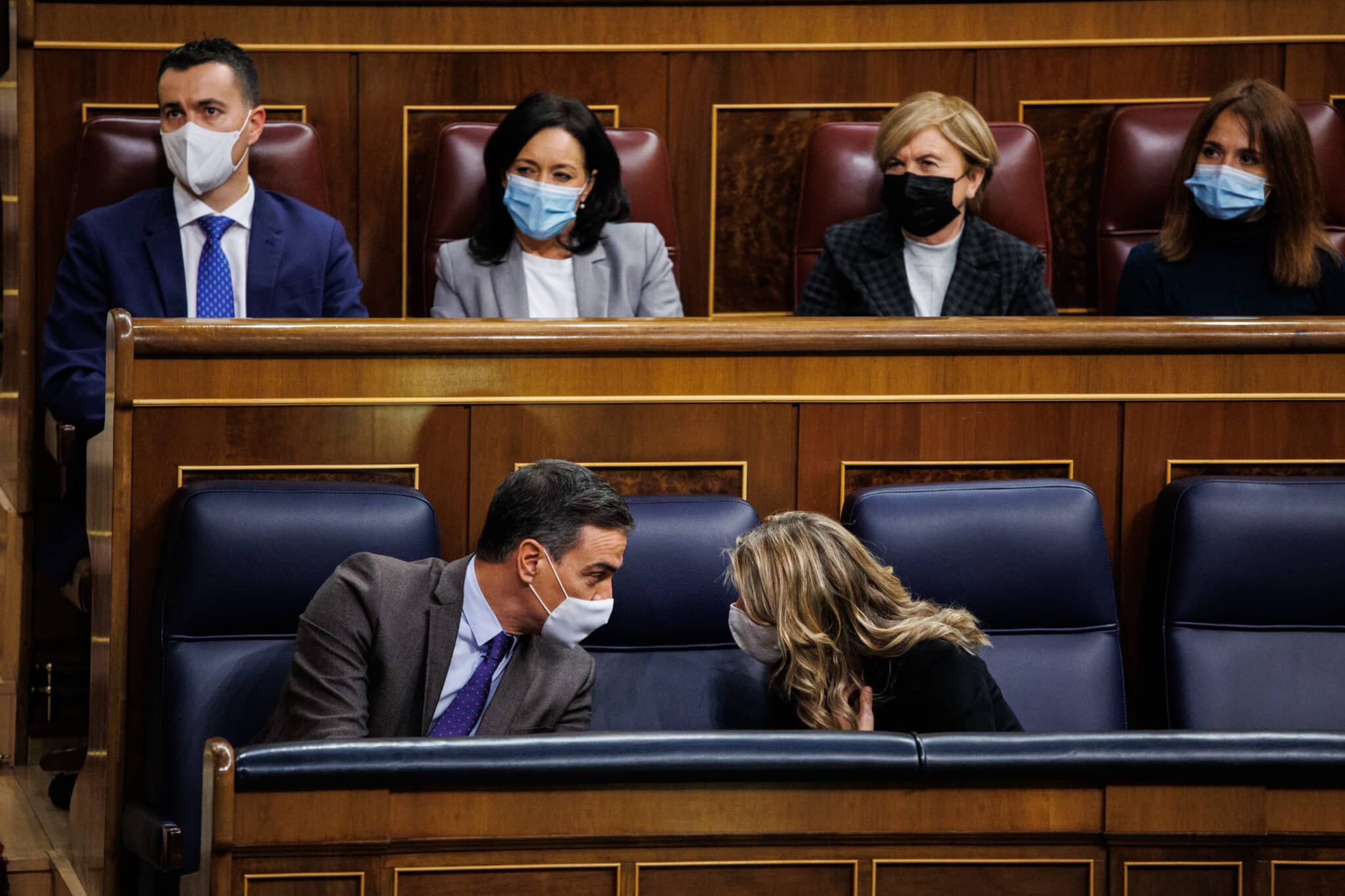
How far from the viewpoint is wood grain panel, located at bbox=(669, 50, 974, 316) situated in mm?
1505

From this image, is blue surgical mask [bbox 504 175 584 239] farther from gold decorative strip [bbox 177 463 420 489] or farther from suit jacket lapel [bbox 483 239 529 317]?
gold decorative strip [bbox 177 463 420 489]

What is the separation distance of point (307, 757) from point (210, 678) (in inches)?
11.4

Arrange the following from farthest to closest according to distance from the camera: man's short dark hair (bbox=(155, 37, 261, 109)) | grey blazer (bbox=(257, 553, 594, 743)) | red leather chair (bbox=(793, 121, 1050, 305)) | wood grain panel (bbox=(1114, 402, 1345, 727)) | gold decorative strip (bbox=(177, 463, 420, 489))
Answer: red leather chair (bbox=(793, 121, 1050, 305)), man's short dark hair (bbox=(155, 37, 261, 109)), wood grain panel (bbox=(1114, 402, 1345, 727)), gold decorative strip (bbox=(177, 463, 420, 489)), grey blazer (bbox=(257, 553, 594, 743))

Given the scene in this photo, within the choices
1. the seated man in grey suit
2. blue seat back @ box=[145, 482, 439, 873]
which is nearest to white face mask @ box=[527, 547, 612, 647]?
the seated man in grey suit

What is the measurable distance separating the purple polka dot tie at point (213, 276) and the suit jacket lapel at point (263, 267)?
0.02 metres

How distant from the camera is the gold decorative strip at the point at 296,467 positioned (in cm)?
98

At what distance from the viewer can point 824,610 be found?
93cm

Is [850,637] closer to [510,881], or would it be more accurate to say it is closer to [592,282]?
[510,881]

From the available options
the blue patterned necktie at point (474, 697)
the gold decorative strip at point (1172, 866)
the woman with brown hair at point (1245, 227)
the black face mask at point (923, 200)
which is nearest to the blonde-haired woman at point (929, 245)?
the black face mask at point (923, 200)

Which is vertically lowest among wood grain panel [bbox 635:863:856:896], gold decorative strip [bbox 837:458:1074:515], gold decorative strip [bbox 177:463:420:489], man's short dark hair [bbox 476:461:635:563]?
wood grain panel [bbox 635:863:856:896]

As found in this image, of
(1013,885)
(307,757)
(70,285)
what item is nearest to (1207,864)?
(1013,885)

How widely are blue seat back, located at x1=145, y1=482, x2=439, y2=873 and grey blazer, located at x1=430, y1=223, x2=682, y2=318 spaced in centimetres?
41

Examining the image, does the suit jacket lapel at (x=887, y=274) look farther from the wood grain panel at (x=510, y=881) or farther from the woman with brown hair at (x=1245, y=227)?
the wood grain panel at (x=510, y=881)

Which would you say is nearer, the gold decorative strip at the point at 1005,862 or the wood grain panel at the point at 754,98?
the gold decorative strip at the point at 1005,862
